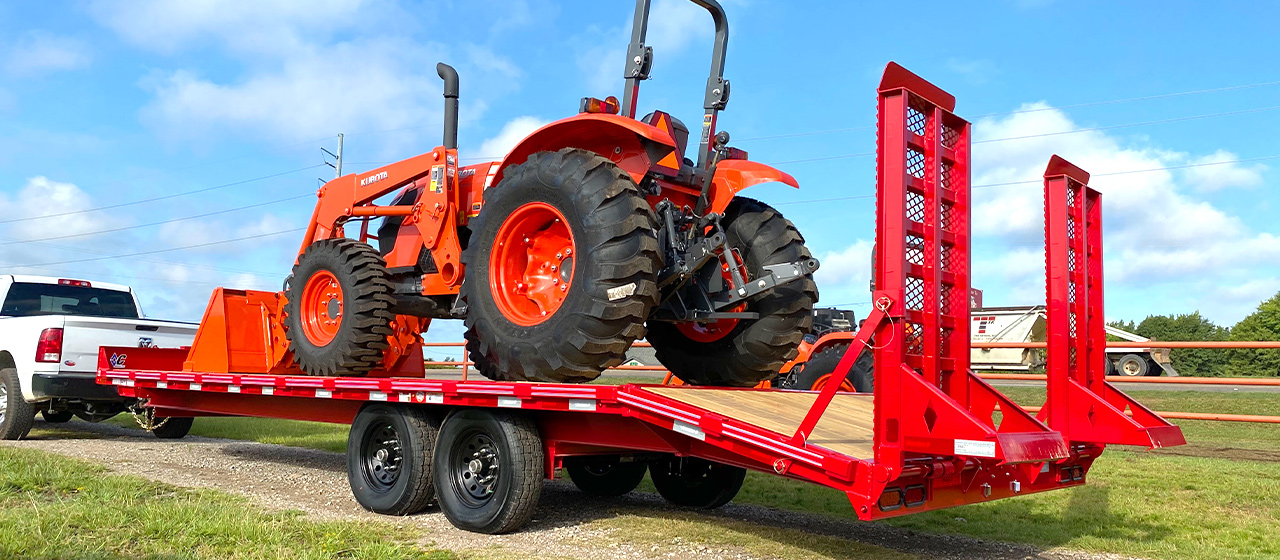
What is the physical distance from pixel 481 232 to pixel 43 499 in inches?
134

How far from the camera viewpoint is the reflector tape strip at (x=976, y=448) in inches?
154

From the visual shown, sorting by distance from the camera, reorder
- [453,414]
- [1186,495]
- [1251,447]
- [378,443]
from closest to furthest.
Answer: [453,414]
[378,443]
[1186,495]
[1251,447]

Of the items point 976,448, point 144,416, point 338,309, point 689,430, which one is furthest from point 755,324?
point 144,416

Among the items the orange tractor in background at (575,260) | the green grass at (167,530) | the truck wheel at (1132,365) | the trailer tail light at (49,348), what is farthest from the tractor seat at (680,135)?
the truck wheel at (1132,365)

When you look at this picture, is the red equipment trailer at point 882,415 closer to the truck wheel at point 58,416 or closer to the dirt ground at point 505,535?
the dirt ground at point 505,535

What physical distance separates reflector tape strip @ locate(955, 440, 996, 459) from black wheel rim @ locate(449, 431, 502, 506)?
110 inches

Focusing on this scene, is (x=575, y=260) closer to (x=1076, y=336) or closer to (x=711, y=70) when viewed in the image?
(x=711, y=70)

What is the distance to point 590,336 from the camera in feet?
17.9

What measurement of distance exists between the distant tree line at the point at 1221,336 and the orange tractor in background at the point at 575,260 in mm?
25176

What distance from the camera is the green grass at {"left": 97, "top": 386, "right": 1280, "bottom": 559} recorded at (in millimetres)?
6059

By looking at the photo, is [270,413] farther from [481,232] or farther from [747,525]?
[747,525]

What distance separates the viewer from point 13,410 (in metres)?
10.3

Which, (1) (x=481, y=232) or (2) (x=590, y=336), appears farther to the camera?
(1) (x=481, y=232)

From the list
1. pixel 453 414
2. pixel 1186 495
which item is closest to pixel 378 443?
pixel 453 414
